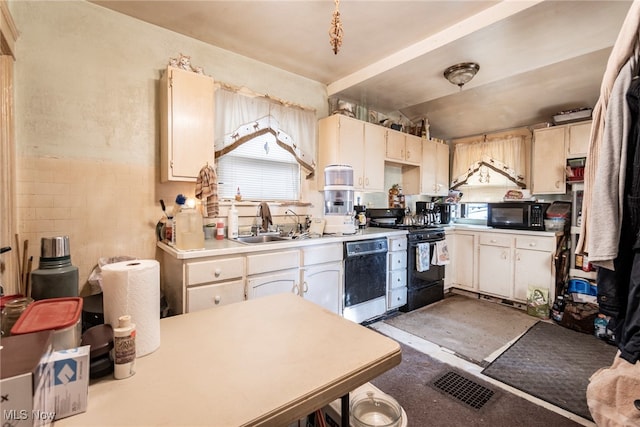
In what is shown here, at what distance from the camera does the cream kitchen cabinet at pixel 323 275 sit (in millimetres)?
2516

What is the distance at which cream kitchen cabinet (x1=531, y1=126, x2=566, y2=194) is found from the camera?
351 cm

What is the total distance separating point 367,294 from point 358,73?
2.37m

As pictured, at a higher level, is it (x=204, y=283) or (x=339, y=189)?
(x=339, y=189)

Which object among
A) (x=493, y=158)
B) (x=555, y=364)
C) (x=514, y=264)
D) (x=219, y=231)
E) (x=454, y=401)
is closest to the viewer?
(x=454, y=401)

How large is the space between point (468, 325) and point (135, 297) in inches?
125

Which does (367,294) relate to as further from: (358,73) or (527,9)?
(527,9)

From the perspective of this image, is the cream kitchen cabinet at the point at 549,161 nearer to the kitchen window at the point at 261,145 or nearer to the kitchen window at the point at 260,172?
the kitchen window at the point at 261,145

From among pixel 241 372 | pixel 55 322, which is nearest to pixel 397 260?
pixel 241 372

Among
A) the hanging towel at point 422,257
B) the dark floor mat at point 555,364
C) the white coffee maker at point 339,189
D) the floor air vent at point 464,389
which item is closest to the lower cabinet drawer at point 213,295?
the white coffee maker at point 339,189

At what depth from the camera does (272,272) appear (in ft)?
7.61

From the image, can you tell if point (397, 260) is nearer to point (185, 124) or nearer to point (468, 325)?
point (468, 325)

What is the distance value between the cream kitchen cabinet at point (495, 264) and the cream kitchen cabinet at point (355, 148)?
5.23 feet

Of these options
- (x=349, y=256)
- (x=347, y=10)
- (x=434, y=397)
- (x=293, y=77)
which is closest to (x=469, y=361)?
(x=434, y=397)

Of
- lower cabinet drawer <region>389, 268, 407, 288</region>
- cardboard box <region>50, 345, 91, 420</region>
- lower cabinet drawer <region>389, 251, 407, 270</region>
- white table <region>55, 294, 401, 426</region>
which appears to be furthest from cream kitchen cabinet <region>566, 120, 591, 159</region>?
cardboard box <region>50, 345, 91, 420</region>
